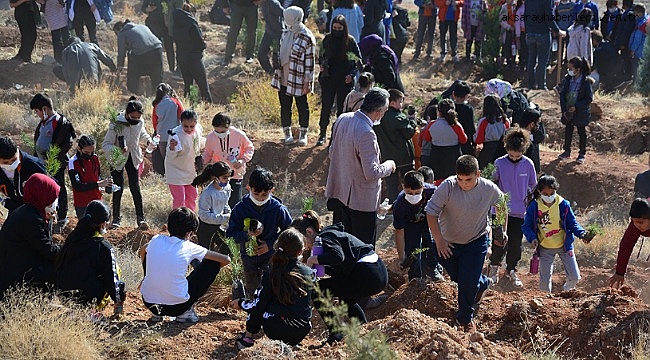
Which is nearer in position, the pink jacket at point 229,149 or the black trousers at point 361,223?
the black trousers at point 361,223

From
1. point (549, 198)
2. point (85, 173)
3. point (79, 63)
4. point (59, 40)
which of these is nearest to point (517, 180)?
point (549, 198)

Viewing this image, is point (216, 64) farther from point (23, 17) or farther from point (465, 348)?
point (465, 348)

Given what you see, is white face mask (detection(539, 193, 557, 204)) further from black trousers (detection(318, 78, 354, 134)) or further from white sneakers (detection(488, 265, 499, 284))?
black trousers (detection(318, 78, 354, 134))

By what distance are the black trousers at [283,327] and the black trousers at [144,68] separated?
10.1 meters

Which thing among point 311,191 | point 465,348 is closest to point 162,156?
point 311,191

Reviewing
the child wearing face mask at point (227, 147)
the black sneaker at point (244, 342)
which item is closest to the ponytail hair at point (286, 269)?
the black sneaker at point (244, 342)

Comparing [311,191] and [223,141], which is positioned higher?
[223,141]

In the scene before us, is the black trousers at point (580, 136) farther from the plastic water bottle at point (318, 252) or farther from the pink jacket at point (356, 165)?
the plastic water bottle at point (318, 252)

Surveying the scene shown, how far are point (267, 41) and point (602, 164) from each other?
22.6 ft

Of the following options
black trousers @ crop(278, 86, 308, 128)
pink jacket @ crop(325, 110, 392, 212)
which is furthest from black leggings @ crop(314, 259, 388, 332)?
black trousers @ crop(278, 86, 308, 128)

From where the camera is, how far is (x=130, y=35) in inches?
613

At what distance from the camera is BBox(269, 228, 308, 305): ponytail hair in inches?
245

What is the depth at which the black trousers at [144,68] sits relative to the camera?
52.2ft

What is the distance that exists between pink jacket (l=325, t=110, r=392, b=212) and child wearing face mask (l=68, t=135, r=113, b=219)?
2825 millimetres
